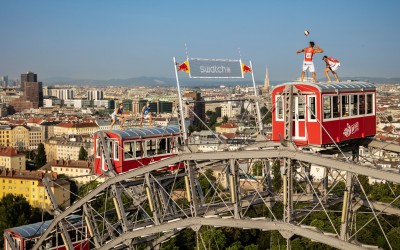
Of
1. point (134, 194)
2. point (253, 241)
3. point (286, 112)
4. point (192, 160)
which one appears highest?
point (286, 112)

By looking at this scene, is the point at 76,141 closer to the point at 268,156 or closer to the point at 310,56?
the point at 310,56

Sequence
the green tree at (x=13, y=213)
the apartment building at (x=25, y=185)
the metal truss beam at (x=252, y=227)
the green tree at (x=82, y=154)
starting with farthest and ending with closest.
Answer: the green tree at (x=82, y=154) → the apartment building at (x=25, y=185) → the green tree at (x=13, y=213) → the metal truss beam at (x=252, y=227)

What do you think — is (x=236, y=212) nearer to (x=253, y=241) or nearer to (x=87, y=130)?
(x=253, y=241)

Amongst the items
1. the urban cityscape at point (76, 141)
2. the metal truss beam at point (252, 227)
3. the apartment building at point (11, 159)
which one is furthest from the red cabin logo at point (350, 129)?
the apartment building at point (11, 159)

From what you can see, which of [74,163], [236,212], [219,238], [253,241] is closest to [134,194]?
[236,212]

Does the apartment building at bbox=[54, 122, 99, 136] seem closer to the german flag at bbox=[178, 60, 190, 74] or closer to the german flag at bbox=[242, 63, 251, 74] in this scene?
the german flag at bbox=[242, 63, 251, 74]

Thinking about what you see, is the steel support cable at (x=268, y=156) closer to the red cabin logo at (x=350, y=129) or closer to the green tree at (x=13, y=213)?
the red cabin logo at (x=350, y=129)

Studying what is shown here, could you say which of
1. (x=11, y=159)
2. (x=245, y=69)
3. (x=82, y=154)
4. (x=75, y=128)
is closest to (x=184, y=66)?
(x=245, y=69)

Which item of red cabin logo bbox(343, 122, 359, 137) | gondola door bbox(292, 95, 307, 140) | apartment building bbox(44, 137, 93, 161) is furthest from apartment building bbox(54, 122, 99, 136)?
gondola door bbox(292, 95, 307, 140)
